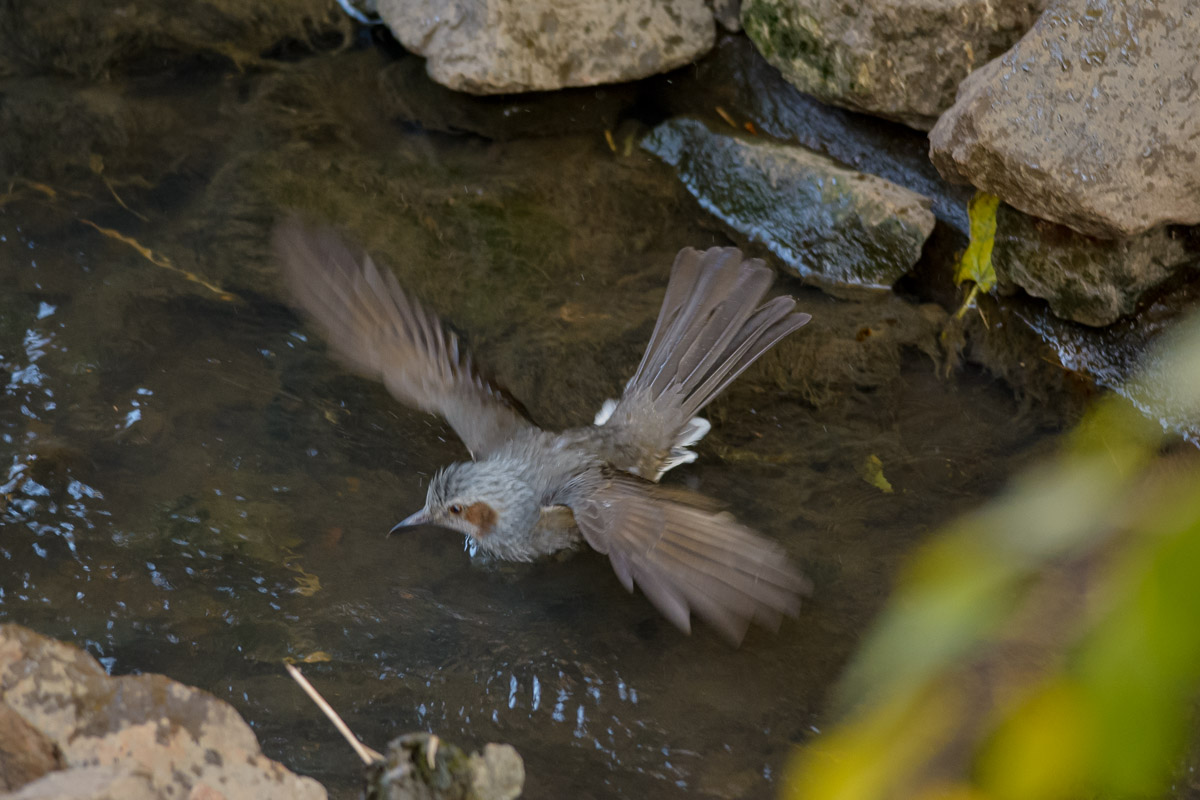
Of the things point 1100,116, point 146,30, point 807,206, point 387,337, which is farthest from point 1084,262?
point 146,30

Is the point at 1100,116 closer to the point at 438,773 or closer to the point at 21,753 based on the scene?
the point at 438,773

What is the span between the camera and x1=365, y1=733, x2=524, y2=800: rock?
172 centimetres

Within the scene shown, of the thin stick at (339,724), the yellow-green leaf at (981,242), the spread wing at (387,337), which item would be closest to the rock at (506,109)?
the spread wing at (387,337)

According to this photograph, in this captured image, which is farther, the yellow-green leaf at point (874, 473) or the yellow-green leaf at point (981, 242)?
the yellow-green leaf at point (981, 242)

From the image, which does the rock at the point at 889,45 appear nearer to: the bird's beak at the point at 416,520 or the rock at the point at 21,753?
the bird's beak at the point at 416,520

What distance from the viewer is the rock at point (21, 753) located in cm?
198

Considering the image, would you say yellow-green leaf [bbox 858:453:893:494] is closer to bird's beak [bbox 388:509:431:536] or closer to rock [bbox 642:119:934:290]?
rock [bbox 642:119:934:290]

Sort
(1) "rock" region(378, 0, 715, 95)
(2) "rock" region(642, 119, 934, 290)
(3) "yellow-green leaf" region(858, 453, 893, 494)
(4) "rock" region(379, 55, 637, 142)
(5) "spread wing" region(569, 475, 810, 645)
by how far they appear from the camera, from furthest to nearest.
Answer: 1. (4) "rock" region(379, 55, 637, 142)
2. (1) "rock" region(378, 0, 715, 95)
3. (2) "rock" region(642, 119, 934, 290)
4. (3) "yellow-green leaf" region(858, 453, 893, 494)
5. (5) "spread wing" region(569, 475, 810, 645)

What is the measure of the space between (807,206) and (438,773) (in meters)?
3.51

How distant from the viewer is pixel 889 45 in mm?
4453

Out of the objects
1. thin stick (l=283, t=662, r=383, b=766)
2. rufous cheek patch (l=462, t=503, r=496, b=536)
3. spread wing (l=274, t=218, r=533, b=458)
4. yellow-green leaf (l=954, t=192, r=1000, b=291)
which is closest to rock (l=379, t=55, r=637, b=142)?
spread wing (l=274, t=218, r=533, b=458)

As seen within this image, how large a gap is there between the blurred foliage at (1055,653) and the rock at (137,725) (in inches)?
57.9

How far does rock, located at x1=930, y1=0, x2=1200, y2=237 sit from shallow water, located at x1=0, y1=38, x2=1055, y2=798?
0.81 metres

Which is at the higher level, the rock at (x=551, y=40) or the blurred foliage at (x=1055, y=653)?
the blurred foliage at (x=1055, y=653)
